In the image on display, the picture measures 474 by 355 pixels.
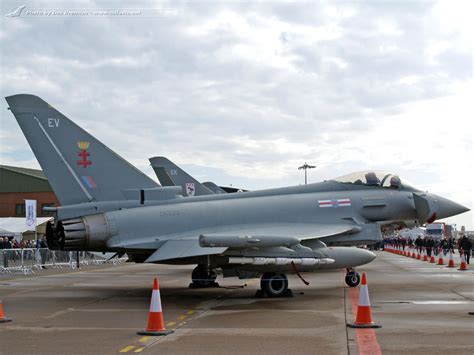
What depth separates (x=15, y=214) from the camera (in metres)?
60.3

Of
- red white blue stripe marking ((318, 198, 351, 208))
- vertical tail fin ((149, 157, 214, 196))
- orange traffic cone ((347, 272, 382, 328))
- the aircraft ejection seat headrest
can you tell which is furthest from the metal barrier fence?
orange traffic cone ((347, 272, 382, 328))

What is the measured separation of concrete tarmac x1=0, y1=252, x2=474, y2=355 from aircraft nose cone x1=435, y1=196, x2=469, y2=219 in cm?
196

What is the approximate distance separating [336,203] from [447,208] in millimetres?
3564

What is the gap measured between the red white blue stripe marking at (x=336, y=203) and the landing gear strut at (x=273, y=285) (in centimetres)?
253

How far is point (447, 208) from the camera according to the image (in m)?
16.3

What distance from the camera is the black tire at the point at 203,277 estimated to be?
632 inches

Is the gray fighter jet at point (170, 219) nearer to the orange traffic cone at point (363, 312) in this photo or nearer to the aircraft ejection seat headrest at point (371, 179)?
the aircraft ejection seat headrest at point (371, 179)

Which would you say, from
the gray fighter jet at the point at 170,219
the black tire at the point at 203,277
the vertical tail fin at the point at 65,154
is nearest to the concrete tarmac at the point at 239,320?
the black tire at the point at 203,277

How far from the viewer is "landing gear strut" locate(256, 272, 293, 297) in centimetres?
1316

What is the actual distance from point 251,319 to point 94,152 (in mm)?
5833

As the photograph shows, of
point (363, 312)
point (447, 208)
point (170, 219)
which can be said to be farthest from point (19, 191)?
point (363, 312)

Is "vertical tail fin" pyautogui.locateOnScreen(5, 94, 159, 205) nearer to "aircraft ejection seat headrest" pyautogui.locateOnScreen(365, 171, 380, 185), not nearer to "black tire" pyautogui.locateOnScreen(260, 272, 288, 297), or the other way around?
"black tire" pyautogui.locateOnScreen(260, 272, 288, 297)

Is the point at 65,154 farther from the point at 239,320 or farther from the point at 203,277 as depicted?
the point at 239,320

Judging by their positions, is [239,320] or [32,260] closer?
[239,320]
